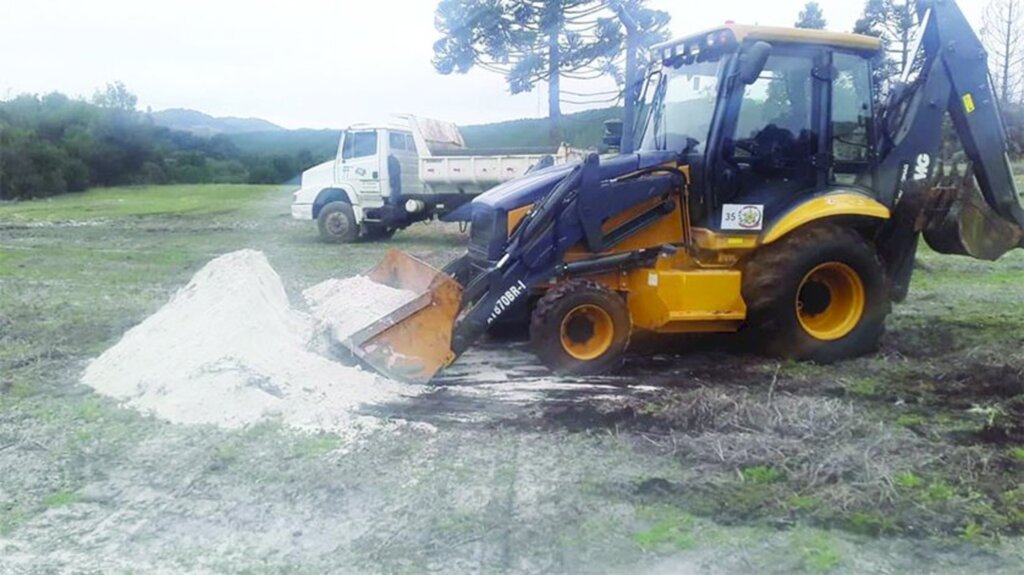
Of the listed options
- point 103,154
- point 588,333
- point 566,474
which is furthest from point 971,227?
point 103,154

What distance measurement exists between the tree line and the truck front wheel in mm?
19932

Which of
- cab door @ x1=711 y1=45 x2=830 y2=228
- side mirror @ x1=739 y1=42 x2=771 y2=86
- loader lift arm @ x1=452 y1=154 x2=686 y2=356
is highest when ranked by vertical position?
side mirror @ x1=739 y1=42 x2=771 y2=86

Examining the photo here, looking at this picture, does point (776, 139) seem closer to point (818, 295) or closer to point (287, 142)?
point (818, 295)

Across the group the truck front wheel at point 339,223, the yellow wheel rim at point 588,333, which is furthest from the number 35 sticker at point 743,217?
the truck front wheel at point 339,223

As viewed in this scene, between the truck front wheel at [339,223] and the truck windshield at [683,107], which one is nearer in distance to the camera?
the truck windshield at [683,107]

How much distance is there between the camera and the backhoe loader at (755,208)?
23.4 feet

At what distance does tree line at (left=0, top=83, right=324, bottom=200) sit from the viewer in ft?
125

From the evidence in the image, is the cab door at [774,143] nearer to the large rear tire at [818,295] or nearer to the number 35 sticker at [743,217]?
the number 35 sticker at [743,217]

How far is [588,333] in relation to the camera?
718 centimetres

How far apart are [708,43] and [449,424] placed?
359 centimetres

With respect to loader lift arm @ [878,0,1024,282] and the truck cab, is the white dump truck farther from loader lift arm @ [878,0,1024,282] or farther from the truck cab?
loader lift arm @ [878,0,1024,282]

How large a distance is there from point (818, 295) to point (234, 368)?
177 inches

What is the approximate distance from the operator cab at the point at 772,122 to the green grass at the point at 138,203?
22420 mm

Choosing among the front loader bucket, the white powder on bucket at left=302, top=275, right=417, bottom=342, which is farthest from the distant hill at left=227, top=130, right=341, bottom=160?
the front loader bucket
